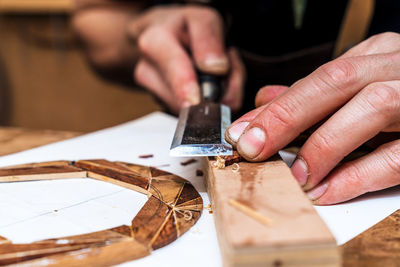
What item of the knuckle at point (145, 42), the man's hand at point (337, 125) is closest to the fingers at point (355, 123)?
the man's hand at point (337, 125)

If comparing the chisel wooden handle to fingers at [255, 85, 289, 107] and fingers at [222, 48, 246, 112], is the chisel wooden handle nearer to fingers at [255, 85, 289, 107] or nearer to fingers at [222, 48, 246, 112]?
fingers at [222, 48, 246, 112]

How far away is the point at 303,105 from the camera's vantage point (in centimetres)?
86

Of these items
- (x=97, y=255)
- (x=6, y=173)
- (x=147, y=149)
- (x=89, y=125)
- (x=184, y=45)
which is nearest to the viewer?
(x=97, y=255)

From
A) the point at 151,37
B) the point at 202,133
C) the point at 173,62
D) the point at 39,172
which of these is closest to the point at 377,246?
the point at 202,133

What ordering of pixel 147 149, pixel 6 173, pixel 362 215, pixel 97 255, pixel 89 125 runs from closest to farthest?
1. pixel 97 255
2. pixel 362 215
3. pixel 6 173
4. pixel 147 149
5. pixel 89 125

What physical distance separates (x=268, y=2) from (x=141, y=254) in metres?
1.42

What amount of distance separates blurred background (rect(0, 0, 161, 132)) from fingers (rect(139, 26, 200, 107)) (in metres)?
2.53

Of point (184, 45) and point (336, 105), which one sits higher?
point (184, 45)

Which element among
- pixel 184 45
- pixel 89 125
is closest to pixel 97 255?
pixel 184 45

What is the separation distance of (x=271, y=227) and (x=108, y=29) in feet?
6.68

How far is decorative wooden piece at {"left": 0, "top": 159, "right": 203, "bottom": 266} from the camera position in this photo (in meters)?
0.68

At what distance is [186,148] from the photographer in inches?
35.1

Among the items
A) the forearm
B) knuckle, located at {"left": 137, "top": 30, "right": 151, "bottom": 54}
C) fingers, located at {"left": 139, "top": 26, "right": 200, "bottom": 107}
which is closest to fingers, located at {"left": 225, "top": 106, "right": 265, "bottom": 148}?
fingers, located at {"left": 139, "top": 26, "right": 200, "bottom": 107}

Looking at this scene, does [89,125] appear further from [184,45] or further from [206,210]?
[206,210]
